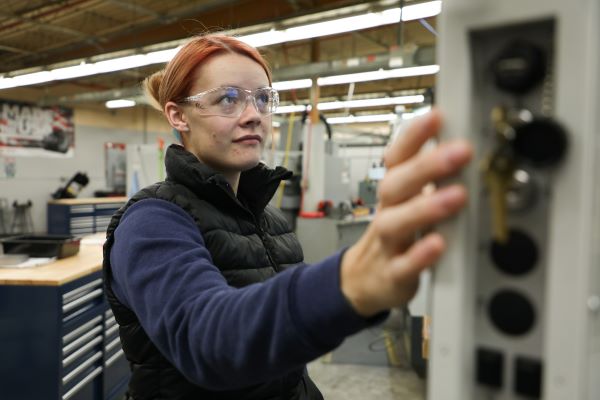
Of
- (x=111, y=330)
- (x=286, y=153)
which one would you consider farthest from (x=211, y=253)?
(x=286, y=153)

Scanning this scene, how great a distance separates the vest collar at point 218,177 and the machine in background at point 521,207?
1.79 feet

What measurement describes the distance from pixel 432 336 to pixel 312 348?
0.13m

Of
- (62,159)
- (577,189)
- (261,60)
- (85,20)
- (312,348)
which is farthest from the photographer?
(62,159)

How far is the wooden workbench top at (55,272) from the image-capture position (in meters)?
1.80

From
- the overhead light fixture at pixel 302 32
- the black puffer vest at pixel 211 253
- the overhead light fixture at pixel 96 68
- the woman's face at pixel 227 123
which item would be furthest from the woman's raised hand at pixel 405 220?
the overhead light fixture at pixel 96 68

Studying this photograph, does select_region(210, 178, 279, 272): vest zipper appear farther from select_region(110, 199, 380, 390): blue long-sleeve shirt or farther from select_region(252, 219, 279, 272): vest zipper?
select_region(110, 199, 380, 390): blue long-sleeve shirt

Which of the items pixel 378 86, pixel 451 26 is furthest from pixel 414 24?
pixel 451 26

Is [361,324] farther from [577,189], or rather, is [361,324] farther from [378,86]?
[378,86]

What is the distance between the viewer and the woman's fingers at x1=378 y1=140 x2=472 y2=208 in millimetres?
335

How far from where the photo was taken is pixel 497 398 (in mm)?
407

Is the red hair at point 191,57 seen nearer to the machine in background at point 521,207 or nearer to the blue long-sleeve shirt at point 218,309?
the blue long-sleeve shirt at point 218,309

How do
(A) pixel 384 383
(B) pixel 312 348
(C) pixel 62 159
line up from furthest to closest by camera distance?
(C) pixel 62 159 < (A) pixel 384 383 < (B) pixel 312 348

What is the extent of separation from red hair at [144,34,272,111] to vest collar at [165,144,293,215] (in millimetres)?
129

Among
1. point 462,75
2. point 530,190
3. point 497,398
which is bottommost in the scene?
point 497,398
